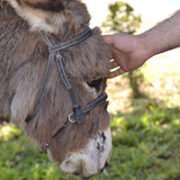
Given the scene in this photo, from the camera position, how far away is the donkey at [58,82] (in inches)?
97.5

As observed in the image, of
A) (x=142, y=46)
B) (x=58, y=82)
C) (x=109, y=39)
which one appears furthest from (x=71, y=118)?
(x=142, y=46)

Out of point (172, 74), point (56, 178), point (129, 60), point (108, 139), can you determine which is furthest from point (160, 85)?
point (108, 139)

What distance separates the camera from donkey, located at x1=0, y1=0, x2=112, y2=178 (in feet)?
8.13

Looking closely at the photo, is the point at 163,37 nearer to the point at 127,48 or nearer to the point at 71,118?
the point at 127,48

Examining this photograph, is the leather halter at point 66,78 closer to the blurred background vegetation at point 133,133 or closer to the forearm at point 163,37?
the forearm at point 163,37

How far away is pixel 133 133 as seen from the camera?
503 centimetres

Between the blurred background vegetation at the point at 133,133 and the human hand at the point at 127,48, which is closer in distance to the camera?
the human hand at the point at 127,48

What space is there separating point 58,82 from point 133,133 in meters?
2.72

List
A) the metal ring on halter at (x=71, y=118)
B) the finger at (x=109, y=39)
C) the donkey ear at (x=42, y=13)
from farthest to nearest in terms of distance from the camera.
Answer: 1. the finger at (x=109, y=39)
2. the metal ring on halter at (x=71, y=118)
3. the donkey ear at (x=42, y=13)

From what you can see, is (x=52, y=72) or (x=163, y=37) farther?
(x=163, y=37)

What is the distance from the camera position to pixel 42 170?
428 centimetres

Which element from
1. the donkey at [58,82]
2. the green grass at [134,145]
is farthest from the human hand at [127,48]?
the green grass at [134,145]

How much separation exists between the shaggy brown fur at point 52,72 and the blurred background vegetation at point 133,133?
2.79ft

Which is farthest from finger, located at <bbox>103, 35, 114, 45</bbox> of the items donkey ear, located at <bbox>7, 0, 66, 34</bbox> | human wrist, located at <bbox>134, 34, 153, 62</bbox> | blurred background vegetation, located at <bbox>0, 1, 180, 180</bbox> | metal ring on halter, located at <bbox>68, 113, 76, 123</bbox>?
blurred background vegetation, located at <bbox>0, 1, 180, 180</bbox>
